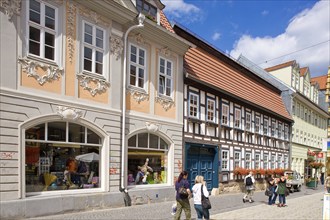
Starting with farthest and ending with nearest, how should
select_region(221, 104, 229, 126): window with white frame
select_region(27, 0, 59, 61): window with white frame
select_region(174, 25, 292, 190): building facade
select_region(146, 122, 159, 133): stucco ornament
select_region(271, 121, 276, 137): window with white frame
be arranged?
1. select_region(271, 121, 276, 137): window with white frame
2. select_region(221, 104, 229, 126): window with white frame
3. select_region(174, 25, 292, 190): building facade
4. select_region(146, 122, 159, 133): stucco ornament
5. select_region(27, 0, 59, 61): window with white frame

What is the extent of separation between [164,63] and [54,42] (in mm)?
5677

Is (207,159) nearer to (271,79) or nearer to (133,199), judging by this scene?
(133,199)

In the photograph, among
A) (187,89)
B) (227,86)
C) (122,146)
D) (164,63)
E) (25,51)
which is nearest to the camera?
(25,51)

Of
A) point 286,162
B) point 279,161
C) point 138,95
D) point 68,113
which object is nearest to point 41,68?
point 68,113

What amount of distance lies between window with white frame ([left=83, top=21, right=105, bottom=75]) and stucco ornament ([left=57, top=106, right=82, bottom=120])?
1523 mm

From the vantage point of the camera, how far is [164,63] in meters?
14.8

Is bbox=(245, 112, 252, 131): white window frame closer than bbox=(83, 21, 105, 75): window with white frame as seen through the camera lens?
No

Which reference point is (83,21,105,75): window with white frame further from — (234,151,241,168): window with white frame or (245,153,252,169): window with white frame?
(245,153,252,169): window with white frame

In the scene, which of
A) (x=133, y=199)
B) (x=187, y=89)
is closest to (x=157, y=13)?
(x=187, y=89)

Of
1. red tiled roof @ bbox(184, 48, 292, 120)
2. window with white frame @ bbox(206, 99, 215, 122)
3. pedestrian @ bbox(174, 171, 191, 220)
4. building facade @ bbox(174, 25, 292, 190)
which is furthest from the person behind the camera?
window with white frame @ bbox(206, 99, 215, 122)

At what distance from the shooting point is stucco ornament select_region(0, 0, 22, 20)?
891cm

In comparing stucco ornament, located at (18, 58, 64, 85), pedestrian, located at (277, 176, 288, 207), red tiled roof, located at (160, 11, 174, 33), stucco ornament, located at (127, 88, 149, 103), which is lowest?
pedestrian, located at (277, 176, 288, 207)

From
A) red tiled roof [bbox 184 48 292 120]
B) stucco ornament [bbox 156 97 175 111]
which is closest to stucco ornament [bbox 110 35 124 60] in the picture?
stucco ornament [bbox 156 97 175 111]

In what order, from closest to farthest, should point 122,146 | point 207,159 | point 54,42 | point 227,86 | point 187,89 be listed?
point 54,42 < point 122,146 < point 187,89 < point 207,159 < point 227,86
